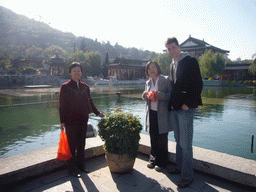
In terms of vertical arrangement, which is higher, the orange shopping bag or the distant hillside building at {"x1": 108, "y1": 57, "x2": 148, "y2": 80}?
the distant hillside building at {"x1": 108, "y1": 57, "x2": 148, "y2": 80}

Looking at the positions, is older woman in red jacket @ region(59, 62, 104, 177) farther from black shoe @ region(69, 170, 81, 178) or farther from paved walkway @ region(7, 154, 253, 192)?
paved walkway @ region(7, 154, 253, 192)

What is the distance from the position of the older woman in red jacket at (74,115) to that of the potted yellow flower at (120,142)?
0.41 m

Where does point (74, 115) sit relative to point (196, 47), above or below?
below

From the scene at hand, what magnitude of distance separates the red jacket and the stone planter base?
736 millimetres

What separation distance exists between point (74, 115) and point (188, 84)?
1.71 meters

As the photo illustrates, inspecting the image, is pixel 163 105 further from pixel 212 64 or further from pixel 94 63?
pixel 94 63

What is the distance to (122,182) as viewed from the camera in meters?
2.73

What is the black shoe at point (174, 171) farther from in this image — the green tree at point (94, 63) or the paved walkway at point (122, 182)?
the green tree at point (94, 63)

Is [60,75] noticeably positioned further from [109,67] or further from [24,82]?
[109,67]

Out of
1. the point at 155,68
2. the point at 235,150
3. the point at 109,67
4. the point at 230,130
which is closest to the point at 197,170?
the point at 155,68

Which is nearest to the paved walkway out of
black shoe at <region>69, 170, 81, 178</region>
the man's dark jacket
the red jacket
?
black shoe at <region>69, 170, 81, 178</region>

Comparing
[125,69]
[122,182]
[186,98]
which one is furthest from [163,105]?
[125,69]

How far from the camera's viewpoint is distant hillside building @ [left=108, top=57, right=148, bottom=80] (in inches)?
1993

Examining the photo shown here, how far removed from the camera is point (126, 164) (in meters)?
2.90
